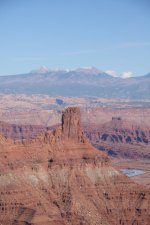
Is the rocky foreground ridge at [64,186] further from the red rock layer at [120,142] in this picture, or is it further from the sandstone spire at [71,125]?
the red rock layer at [120,142]

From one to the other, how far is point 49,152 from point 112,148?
104m

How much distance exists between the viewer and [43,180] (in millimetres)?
73125

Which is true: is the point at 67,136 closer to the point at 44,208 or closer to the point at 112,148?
the point at 44,208

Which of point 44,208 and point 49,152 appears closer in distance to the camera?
point 44,208

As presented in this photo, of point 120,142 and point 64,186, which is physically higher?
point 64,186

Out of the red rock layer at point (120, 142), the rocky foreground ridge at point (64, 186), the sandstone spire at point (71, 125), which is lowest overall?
the red rock layer at point (120, 142)

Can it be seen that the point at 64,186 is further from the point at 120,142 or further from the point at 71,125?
the point at 120,142

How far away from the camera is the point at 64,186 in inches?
2908

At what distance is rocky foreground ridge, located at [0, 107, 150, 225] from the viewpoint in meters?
68.2

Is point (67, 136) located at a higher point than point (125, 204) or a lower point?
higher

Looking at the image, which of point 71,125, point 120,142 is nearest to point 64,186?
point 71,125

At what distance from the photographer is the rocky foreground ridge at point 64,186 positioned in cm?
6819

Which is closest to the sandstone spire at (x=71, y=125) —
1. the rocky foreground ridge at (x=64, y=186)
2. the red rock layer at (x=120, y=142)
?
the rocky foreground ridge at (x=64, y=186)

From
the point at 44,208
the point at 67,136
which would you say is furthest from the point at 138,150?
the point at 44,208
